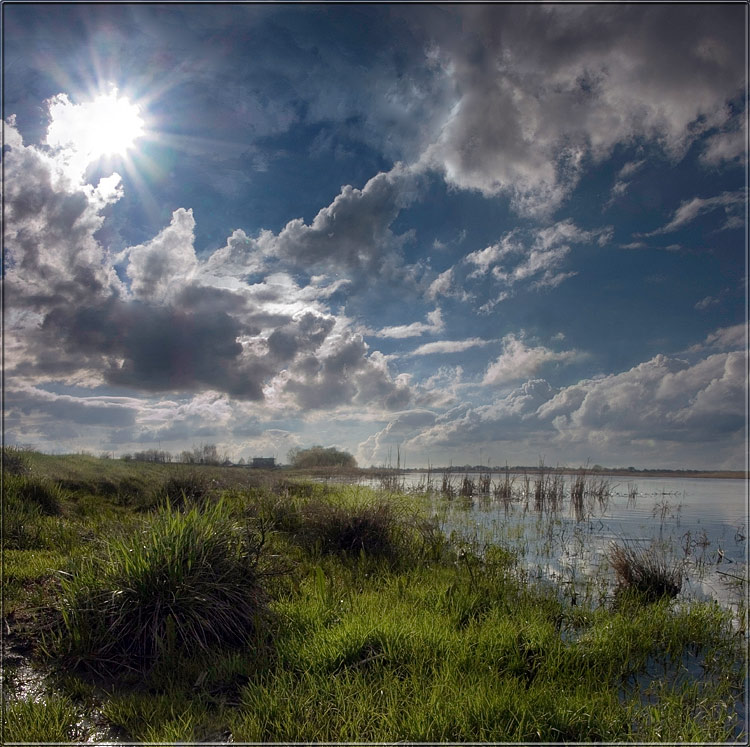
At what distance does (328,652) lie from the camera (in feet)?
15.0

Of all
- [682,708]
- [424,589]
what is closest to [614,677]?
[682,708]

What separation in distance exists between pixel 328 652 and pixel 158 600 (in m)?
1.90

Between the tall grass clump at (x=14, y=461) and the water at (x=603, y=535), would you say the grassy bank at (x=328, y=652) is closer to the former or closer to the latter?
the water at (x=603, y=535)

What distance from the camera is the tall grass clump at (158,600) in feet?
16.1

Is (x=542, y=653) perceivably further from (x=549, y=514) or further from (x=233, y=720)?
(x=549, y=514)

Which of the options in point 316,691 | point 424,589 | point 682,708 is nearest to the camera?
point 316,691

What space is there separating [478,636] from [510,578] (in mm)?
3312

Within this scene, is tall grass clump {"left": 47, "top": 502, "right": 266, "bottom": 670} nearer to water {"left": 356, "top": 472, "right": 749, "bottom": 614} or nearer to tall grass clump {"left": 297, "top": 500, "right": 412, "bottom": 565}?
tall grass clump {"left": 297, "top": 500, "right": 412, "bottom": 565}

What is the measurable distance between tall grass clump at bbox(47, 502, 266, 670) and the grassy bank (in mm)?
21

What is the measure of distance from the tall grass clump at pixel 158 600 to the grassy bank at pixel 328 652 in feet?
0.07

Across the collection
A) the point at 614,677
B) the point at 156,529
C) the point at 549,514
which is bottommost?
the point at 549,514

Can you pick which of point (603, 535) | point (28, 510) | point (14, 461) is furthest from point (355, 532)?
point (14, 461)

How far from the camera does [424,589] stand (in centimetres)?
660

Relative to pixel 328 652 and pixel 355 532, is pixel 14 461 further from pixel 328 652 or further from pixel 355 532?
pixel 328 652
